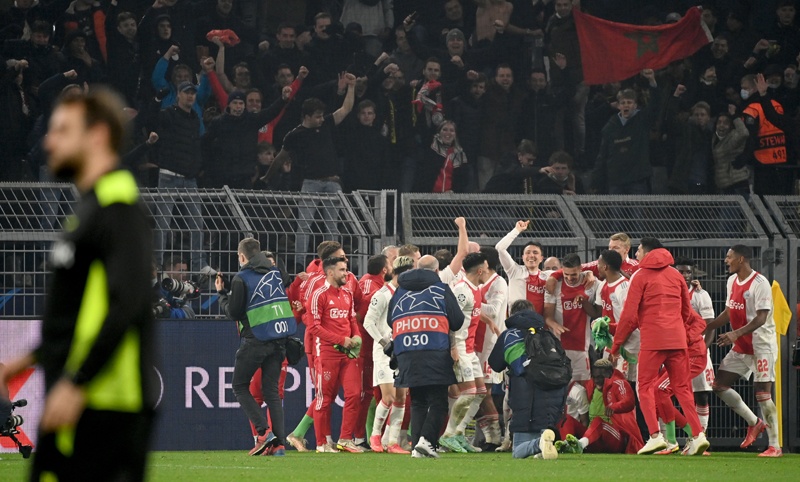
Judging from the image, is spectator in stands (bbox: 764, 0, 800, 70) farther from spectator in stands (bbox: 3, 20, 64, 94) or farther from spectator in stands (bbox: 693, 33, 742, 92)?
spectator in stands (bbox: 3, 20, 64, 94)

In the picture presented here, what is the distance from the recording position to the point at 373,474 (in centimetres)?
1073

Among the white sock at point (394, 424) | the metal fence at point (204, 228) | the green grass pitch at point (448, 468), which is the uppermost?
the metal fence at point (204, 228)

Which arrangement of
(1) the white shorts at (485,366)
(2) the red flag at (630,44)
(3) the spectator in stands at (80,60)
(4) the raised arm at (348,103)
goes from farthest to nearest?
(2) the red flag at (630,44)
(4) the raised arm at (348,103)
(3) the spectator in stands at (80,60)
(1) the white shorts at (485,366)

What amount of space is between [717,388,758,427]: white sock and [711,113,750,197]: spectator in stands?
19.8 ft

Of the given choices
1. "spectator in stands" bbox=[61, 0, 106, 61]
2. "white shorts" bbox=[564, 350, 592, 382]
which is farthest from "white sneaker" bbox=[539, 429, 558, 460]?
"spectator in stands" bbox=[61, 0, 106, 61]

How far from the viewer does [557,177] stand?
18922mm

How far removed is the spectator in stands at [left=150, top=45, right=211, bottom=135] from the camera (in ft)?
60.3

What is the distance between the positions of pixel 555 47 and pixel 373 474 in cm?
1178

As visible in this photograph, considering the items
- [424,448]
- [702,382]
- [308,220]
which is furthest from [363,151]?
[424,448]

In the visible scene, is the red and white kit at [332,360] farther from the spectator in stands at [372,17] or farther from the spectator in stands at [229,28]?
the spectator in stands at [372,17]

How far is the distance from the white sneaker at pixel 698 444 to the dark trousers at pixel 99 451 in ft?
32.2

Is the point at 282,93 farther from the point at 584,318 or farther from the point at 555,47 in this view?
the point at 584,318

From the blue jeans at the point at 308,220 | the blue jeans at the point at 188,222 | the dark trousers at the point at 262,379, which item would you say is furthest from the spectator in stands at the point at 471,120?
the dark trousers at the point at 262,379

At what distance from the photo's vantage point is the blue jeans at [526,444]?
497 inches
